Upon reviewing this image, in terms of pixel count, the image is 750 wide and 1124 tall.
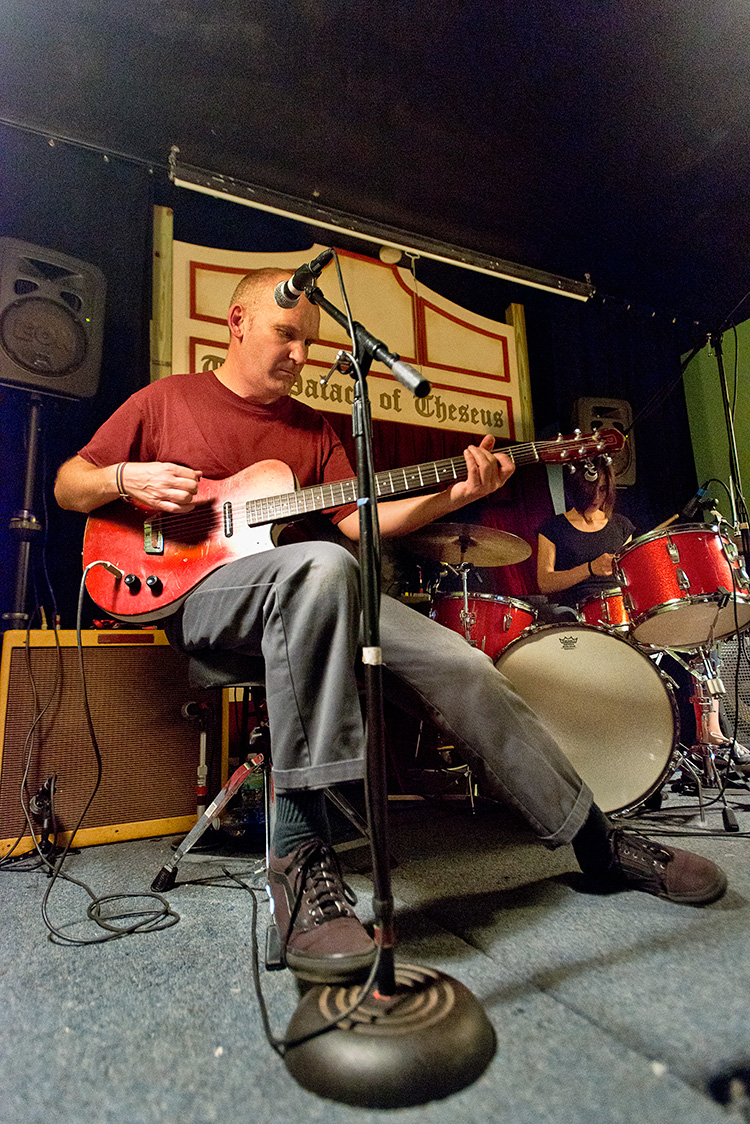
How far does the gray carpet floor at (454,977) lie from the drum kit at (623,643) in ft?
1.19

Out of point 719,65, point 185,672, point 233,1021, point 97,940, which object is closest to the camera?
point 233,1021

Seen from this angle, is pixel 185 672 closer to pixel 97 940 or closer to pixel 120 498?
pixel 120 498

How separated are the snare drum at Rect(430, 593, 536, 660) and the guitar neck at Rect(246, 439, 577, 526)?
741 mm

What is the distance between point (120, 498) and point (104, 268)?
173 centimetres

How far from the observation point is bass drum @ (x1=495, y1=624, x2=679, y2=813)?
5.67ft

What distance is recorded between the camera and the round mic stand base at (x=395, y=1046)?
2.10 ft

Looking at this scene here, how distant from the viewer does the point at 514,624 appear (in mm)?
2213

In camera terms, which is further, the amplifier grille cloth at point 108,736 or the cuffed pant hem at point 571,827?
the amplifier grille cloth at point 108,736

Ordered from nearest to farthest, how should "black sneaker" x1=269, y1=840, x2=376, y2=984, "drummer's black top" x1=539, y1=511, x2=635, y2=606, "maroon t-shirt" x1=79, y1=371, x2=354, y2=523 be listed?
"black sneaker" x1=269, y1=840, x2=376, y2=984 → "maroon t-shirt" x1=79, y1=371, x2=354, y2=523 → "drummer's black top" x1=539, y1=511, x2=635, y2=606

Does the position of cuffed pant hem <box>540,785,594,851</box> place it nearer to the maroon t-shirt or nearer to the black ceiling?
the maroon t-shirt

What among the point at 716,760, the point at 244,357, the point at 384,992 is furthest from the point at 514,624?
the point at 384,992

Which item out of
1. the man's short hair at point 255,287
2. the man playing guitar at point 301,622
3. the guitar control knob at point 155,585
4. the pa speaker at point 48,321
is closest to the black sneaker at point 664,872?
the man playing guitar at point 301,622

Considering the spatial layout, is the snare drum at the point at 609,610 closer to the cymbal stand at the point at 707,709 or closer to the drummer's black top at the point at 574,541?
the cymbal stand at the point at 707,709

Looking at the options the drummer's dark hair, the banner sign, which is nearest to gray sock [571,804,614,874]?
the banner sign
